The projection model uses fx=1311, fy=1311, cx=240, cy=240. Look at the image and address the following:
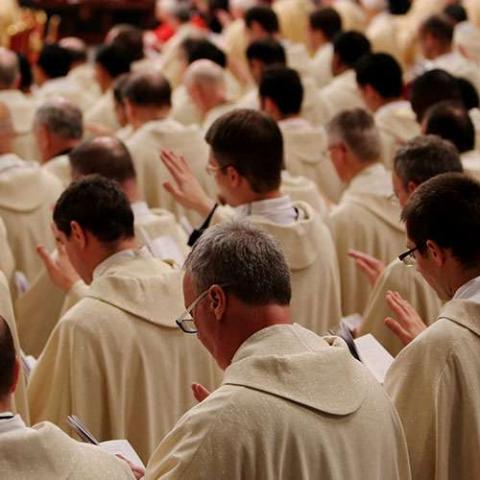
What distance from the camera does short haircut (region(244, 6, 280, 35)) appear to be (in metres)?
10.4

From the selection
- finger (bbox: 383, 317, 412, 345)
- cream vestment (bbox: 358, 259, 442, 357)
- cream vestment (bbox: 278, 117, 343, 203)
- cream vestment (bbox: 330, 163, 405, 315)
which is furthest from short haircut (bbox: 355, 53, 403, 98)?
finger (bbox: 383, 317, 412, 345)

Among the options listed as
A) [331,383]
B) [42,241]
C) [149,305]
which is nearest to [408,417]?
[331,383]

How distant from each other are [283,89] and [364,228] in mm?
1666

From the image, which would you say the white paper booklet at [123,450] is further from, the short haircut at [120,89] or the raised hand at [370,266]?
the short haircut at [120,89]

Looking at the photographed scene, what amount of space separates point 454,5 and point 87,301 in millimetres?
7864

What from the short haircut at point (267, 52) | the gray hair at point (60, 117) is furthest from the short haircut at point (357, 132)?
the short haircut at point (267, 52)

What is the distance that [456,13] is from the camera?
1091cm

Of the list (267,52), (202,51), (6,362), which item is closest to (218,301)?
(6,362)

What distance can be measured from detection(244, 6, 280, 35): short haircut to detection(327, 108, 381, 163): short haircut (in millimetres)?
5062

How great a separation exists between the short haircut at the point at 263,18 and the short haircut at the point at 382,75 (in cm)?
284

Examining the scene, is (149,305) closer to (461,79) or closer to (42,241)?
(42,241)

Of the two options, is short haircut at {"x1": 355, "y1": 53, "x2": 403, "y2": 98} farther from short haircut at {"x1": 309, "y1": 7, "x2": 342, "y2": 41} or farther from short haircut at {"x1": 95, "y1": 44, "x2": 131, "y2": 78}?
short haircut at {"x1": 309, "y1": 7, "x2": 342, "y2": 41}

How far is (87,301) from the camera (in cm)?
383

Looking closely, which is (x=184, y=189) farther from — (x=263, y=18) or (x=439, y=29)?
(x=263, y=18)
